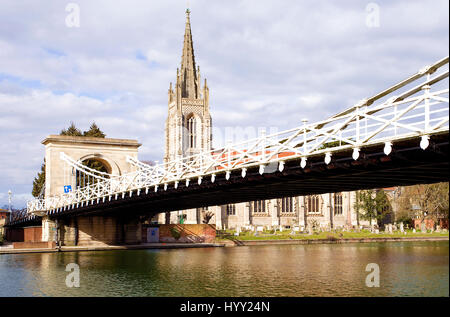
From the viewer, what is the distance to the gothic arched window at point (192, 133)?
432ft

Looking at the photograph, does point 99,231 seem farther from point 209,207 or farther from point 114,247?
point 209,207

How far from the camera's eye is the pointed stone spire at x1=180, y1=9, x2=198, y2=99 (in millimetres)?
135875

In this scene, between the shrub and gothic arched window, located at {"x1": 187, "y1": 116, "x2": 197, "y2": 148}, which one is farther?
gothic arched window, located at {"x1": 187, "y1": 116, "x2": 197, "y2": 148}

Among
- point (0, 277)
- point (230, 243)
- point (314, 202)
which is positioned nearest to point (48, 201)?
point (230, 243)

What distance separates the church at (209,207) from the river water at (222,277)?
53.0m

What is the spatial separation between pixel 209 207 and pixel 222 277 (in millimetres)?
76522

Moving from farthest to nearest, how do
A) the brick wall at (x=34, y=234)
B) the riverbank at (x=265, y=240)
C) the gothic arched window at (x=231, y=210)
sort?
the gothic arched window at (x=231, y=210)
the brick wall at (x=34, y=234)
the riverbank at (x=265, y=240)

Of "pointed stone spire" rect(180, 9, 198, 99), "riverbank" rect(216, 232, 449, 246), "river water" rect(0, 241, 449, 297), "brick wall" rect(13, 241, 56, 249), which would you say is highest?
"pointed stone spire" rect(180, 9, 198, 99)

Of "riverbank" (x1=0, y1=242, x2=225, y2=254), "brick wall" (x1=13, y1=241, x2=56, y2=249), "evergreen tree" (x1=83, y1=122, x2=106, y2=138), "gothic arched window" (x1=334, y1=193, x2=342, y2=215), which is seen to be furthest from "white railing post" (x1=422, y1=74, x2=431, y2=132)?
"gothic arched window" (x1=334, y1=193, x2=342, y2=215)

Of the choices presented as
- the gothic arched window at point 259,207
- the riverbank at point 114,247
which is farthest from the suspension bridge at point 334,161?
the gothic arched window at point 259,207

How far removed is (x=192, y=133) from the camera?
434 ft
